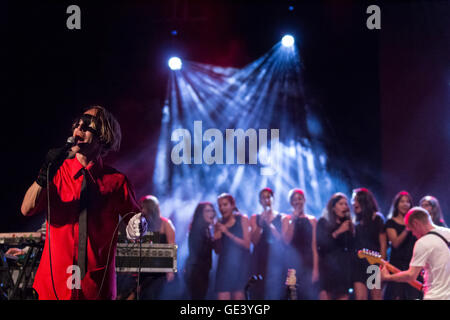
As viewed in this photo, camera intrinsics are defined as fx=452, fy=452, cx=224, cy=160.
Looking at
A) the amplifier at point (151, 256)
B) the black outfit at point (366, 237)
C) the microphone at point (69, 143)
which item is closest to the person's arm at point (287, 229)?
the black outfit at point (366, 237)

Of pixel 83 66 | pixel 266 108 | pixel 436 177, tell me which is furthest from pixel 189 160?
pixel 436 177

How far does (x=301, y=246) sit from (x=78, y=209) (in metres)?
4.79

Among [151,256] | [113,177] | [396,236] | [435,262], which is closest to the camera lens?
[113,177]

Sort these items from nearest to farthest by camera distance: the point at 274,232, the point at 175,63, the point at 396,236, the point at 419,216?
the point at 419,216 < the point at 396,236 < the point at 274,232 < the point at 175,63

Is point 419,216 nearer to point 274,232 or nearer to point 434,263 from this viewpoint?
point 434,263

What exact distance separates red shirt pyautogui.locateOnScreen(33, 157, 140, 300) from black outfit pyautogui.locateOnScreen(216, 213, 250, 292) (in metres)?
4.33

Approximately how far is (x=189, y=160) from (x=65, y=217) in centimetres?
640

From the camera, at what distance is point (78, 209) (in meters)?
2.32

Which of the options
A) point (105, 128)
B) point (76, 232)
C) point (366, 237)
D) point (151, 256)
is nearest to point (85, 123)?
point (105, 128)

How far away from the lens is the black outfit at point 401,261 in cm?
614

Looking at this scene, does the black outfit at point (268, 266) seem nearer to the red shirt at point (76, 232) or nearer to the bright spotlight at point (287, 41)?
the bright spotlight at point (287, 41)

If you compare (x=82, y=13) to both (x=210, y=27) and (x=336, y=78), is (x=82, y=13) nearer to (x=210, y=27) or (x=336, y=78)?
(x=210, y=27)

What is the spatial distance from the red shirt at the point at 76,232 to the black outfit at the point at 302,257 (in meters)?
4.48

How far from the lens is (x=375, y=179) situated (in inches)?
322
